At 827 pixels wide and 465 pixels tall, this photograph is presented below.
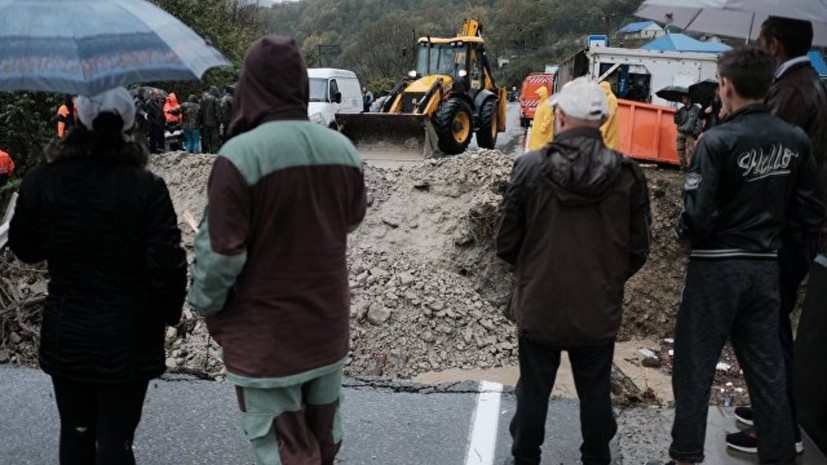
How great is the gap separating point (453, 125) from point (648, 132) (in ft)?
17.2

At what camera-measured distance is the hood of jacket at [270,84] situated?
8.16 feet

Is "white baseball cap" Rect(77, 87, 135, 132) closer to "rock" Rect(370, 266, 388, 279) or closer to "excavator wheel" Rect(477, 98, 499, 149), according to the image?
"rock" Rect(370, 266, 388, 279)

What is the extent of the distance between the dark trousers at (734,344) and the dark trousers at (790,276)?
175 mm

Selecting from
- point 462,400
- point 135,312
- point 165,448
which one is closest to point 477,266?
point 462,400

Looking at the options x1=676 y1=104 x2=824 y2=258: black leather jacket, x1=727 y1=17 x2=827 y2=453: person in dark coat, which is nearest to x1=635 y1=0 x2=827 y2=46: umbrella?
x1=727 y1=17 x2=827 y2=453: person in dark coat

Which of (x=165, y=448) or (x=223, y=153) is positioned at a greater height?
(x=223, y=153)

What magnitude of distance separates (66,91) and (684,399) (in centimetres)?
275

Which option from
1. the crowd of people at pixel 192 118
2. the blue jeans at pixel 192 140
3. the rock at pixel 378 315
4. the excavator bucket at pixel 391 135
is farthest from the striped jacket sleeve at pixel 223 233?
the blue jeans at pixel 192 140

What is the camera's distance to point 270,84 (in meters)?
2.50

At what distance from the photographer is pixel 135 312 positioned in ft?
8.80

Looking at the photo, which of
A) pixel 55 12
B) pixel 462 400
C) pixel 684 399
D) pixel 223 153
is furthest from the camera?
pixel 462 400

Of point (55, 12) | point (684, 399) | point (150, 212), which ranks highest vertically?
point (55, 12)

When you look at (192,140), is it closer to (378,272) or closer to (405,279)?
(378,272)

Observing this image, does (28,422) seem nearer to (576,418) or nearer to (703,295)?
(576,418)
